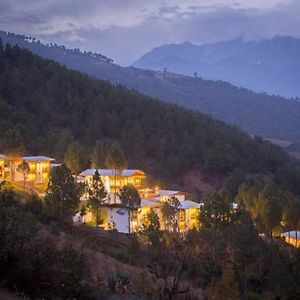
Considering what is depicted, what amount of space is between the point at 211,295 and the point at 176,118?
4640cm

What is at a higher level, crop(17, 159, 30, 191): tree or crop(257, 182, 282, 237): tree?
crop(17, 159, 30, 191): tree

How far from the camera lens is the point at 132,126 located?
63.4 metres

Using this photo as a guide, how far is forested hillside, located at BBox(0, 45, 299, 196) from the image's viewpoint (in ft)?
199

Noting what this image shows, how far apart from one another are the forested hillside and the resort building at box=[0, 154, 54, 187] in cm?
1450

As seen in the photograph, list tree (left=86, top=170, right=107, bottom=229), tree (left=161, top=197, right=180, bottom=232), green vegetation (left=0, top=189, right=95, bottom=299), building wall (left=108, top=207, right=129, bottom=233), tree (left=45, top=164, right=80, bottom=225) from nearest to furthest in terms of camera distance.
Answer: green vegetation (left=0, top=189, right=95, bottom=299)
tree (left=45, top=164, right=80, bottom=225)
tree (left=86, top=170, right=107, bottom=229)
tree (left=161, top=197, right=180, bottom=232)
building wall (left=108, top=207, right=129, bottom=233)

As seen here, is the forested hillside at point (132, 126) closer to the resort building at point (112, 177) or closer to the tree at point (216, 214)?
the resort building at point (112, 177)

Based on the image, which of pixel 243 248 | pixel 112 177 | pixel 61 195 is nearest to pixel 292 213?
pixel 243 248

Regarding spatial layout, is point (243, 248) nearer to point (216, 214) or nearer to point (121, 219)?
point (216, 214)

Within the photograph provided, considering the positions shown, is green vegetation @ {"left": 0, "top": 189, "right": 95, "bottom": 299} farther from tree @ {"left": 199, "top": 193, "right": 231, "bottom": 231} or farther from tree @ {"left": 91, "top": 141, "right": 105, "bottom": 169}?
tree @ {"left": 91, "top": 141, "right": 105, "bottom": 169}

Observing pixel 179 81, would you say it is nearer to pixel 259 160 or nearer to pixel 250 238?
pixel 259 160

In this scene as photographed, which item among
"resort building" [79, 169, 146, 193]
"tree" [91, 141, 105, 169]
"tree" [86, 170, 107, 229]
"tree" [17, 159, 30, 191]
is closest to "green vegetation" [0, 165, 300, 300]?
"tree" [86, 170, 107, 229]

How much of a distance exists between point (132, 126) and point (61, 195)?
116 feet

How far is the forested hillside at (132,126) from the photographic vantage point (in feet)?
199

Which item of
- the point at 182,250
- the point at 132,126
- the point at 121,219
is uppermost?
the point at 132,126
